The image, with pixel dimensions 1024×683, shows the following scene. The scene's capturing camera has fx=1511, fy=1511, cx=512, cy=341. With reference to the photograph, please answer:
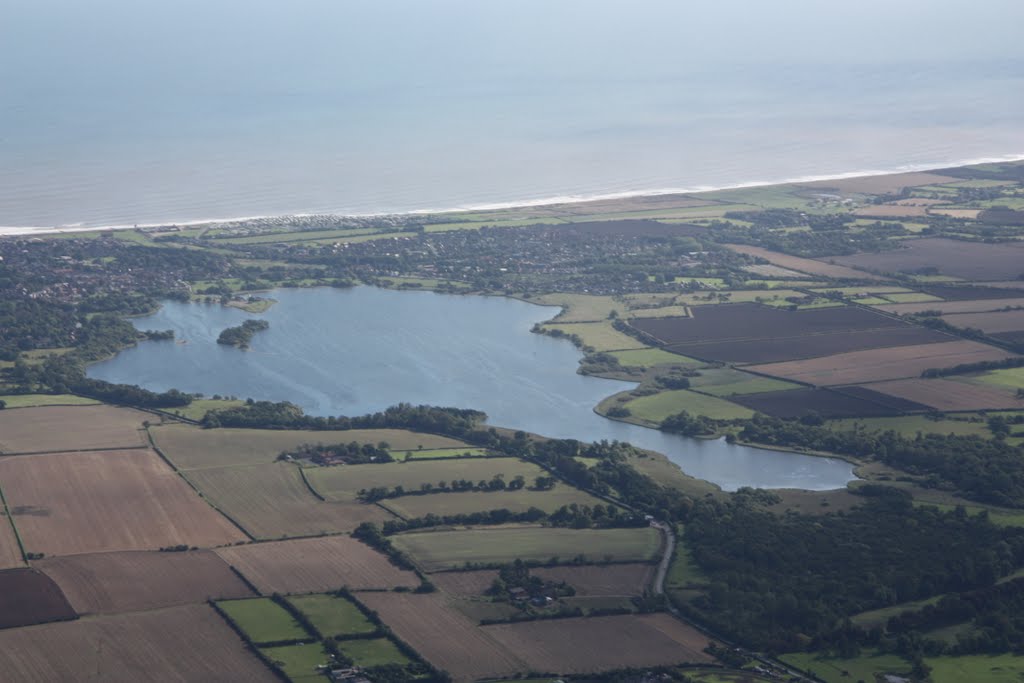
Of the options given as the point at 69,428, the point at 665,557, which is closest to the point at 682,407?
the point at 665,557

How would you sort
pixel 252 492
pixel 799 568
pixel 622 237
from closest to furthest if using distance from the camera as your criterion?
pixel 799 568 < pixel 252 492 < pixel 622 237

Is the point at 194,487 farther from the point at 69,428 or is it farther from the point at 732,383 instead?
the point at 732,383

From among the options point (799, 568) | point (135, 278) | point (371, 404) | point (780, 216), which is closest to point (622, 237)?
point (780, 216)

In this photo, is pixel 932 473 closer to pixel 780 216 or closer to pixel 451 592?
pixel 451 592

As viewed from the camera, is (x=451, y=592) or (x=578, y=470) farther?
(x=578, y=470)

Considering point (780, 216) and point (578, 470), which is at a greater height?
point (780, 216)

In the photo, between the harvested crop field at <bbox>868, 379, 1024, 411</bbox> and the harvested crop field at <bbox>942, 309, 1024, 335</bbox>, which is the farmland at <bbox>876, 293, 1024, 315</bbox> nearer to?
the harvested crop field at <bbox>942, 309, 1024, 335</bbox>

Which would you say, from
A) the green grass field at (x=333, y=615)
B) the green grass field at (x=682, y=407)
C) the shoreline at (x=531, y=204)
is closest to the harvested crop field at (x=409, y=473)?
the green grass field at (x=682, y=407)
